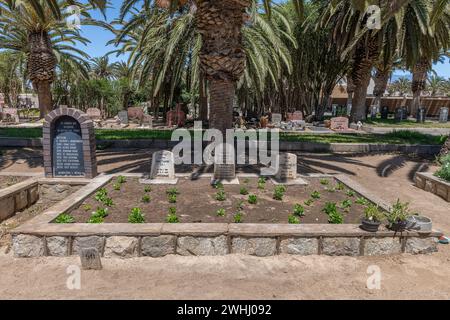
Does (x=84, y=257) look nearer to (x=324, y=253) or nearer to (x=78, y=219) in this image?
(x=78, y=219)

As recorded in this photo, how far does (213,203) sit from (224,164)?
5.52 feet

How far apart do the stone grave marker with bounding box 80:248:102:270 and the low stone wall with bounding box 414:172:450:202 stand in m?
7.40

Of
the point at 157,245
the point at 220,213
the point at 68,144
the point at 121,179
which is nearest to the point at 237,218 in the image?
the point at 220,213

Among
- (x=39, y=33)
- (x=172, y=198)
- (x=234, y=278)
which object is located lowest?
(x=234, y=278)

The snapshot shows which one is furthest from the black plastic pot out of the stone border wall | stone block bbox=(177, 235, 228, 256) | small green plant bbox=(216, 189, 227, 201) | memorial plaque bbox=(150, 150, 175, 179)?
memorial plaque bbox=(150, 150, 175, 179)

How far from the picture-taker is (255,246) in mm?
4445

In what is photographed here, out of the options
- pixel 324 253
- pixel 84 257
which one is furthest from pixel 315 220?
pixel 84 257

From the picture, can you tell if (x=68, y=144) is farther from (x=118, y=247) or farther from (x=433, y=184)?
(x=433, y=184)

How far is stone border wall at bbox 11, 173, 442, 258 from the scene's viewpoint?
14.2ft

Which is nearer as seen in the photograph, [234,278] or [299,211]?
[234,278]

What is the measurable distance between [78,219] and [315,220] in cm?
382

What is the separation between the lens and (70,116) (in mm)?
7117

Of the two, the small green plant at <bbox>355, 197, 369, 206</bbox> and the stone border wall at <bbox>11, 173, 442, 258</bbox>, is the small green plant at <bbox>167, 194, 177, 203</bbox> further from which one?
the small green plant at <bbox>355, 197, 369, 206</bbox>

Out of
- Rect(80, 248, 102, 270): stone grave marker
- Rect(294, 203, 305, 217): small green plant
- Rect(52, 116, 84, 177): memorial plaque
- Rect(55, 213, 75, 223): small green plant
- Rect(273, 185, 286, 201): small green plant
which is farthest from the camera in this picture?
Rect(52, 116, 84, 177): memorial plaque
